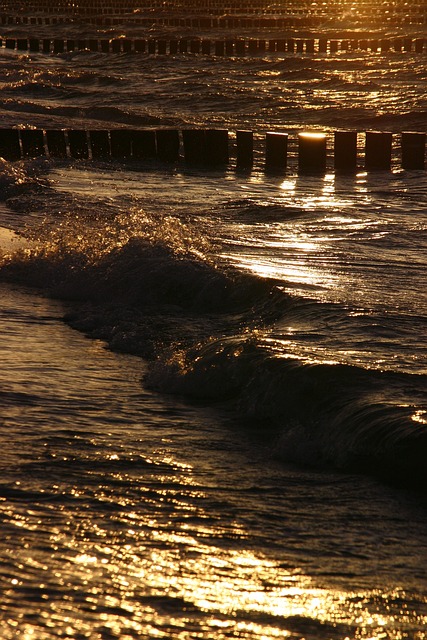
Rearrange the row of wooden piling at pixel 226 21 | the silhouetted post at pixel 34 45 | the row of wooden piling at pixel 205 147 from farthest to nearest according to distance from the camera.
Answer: the row of wooden piling at pixel 226 21 < the silhouetted post at pixel 34 45 < the row of wooden piling at pixel 205 147

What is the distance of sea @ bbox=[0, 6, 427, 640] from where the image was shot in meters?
3.37

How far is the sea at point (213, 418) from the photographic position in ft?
11.0

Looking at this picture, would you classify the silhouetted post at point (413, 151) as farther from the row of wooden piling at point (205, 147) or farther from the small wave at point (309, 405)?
the small wave at point (309, 405)

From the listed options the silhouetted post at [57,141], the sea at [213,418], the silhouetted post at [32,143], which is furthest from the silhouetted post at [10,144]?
the sea at [213,418]

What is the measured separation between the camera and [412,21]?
59469mm

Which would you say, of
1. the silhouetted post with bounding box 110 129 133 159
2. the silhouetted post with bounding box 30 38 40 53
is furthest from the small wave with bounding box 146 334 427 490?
the silhouetted post with bounding box 30 38 40 53

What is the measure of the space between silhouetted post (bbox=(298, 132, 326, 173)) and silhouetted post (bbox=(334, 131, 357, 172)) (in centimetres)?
20

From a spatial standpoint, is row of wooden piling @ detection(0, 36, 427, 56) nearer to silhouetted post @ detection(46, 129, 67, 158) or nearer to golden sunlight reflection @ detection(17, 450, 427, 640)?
silhouetted post @ detection(46, 129, 67, 158)

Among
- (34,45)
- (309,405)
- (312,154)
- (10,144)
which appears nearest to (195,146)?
(312,154)

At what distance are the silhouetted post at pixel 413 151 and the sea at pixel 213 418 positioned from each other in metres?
2.37

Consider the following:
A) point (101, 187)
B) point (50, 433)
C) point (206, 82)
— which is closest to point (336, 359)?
point (50, 433)

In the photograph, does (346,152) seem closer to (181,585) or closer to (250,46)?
(181,585)

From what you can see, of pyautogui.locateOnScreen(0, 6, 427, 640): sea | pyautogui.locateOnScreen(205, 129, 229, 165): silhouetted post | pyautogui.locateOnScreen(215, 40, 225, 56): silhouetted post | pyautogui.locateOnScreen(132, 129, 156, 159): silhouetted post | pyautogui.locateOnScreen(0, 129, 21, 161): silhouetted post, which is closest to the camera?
pyautogui.locateOnScreen(0, 6, 427, 640): sea

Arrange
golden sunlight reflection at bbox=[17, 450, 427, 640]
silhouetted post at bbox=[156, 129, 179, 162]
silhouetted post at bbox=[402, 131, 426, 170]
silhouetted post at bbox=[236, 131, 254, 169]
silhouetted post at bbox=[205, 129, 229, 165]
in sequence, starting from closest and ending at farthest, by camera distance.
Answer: golden sunlight reflection at bbox=[17, 450, 427, 640] → silhouetted post at bbox=[402, 131, 426, 170] → silhouetted post at bbox=[236, 131, 254, 169] → silhouetted post at bbox=[205, 129, 229, 165] → silhouetted post at bbox=[156, 129, 179, 162]
